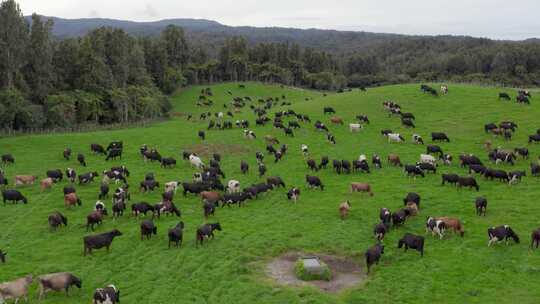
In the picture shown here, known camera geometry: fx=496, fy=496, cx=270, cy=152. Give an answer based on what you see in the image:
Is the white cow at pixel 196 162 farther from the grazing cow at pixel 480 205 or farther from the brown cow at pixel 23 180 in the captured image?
the grazing cow at pixel 480 205

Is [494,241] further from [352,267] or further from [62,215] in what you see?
[62,215]

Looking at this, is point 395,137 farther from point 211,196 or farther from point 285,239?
point 285,239

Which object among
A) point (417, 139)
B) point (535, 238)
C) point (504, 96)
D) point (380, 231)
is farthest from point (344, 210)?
point (504, 96)

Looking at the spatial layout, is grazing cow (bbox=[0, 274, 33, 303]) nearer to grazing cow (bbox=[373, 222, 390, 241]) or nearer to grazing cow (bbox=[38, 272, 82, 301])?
grazing cow (bbox=[38, 272, 82, 301])

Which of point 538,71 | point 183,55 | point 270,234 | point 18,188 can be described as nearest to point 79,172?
point 18,188

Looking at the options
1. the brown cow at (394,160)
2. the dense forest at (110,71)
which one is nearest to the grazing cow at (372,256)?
the brown cow at (394,160)

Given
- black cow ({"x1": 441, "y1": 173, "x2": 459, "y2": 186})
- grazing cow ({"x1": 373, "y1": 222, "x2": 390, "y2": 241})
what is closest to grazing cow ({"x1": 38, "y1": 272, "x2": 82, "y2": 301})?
grazing cow ({"x1": 373, "y1": 222, "x2": 390, "y2": 241})
